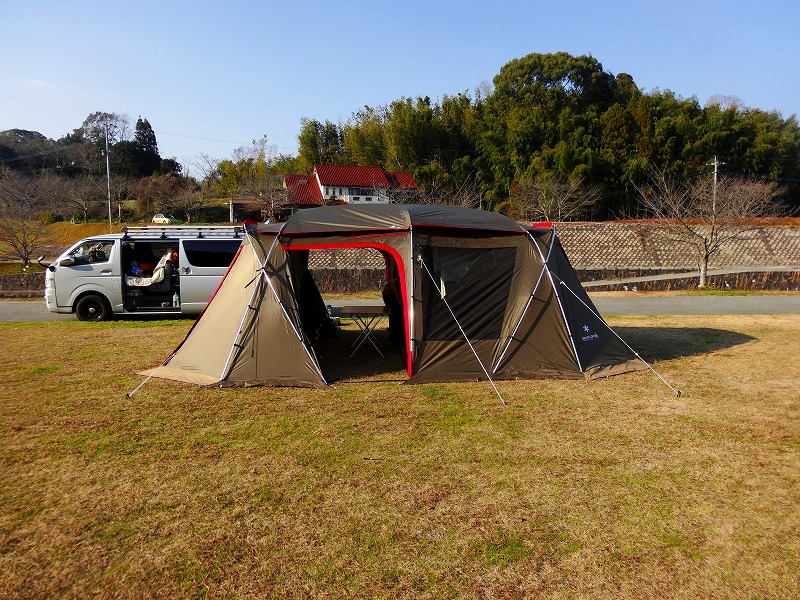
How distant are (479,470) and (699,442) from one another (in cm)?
201

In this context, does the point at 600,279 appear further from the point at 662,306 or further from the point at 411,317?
the point at 411,317

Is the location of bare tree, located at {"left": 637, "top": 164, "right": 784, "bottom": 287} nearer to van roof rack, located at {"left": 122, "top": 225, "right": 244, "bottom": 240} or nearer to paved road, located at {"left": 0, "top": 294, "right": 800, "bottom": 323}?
paved road, located at {"left": 0, "top": 294, "right": 800, "bottom": 323}

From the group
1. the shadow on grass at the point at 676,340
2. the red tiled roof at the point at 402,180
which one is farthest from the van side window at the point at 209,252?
the red tiled roof at the point at 402,180

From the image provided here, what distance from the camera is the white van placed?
36.7ft

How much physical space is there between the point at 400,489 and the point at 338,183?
125 feet

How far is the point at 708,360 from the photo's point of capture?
7828 mm

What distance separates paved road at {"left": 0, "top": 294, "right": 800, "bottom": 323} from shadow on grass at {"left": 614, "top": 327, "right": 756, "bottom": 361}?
2.29m

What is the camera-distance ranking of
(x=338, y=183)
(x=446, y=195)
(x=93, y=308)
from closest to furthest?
(x=93, y=308) → (x=446, y=195) → (x=338, y=183)

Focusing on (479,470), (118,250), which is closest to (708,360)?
(479,470)

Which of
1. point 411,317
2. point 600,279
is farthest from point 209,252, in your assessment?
point 600,279

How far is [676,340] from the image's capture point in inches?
366

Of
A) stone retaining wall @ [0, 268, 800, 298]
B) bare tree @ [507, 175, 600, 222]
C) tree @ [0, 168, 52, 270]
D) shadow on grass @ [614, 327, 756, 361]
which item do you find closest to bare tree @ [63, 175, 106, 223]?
tree @ [0, 168, 52, 270]

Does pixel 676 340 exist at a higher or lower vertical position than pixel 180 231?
lower

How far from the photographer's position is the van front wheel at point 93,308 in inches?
445
